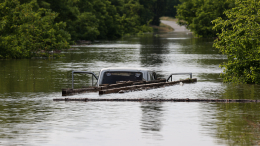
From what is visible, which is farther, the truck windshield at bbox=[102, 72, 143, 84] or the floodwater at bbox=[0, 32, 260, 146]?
the truck windshield at bbox=[102, 72, 143, 84]

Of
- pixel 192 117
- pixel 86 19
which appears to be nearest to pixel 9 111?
pixel 192 117

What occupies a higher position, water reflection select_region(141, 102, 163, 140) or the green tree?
the green tree

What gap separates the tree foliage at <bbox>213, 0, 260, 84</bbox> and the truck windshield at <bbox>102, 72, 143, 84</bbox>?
618 cm

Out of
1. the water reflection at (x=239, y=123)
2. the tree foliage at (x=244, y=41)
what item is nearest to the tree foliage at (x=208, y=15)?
the tree foliage at (x=244, y=41)

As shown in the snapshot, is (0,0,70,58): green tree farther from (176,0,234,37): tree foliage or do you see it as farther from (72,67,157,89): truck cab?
→ (176,0,234,37): tree foliage

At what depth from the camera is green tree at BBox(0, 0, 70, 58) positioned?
150 ft

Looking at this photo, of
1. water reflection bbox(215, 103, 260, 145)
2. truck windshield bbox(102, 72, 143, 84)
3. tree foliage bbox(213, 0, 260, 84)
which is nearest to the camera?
water reflection bbox(215, 103, 260, 145)

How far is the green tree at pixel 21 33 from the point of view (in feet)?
150

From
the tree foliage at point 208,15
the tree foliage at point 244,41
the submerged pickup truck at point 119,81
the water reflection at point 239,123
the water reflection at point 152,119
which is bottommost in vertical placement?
the water reflection at point 239,123

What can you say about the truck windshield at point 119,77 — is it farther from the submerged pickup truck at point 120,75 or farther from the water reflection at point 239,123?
the water reflection at point 239,123

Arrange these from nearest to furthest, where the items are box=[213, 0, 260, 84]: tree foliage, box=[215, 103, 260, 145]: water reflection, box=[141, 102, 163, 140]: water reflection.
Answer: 1. box=[215, 103, 260, 145]: water reflection
2. box=[141, 102, 163, 140]: water reflection
3. box=[213, 0, 260, 84]: tree foliage

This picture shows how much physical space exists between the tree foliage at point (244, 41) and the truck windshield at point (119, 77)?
20.3 ft

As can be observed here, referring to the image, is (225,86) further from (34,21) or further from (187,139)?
(34,21)

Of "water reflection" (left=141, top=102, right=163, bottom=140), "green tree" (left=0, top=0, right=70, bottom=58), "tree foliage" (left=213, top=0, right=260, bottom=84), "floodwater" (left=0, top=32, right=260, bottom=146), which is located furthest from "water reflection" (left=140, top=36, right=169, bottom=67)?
"water reflection" (left=141, top=102, right=163, bottom=140)
